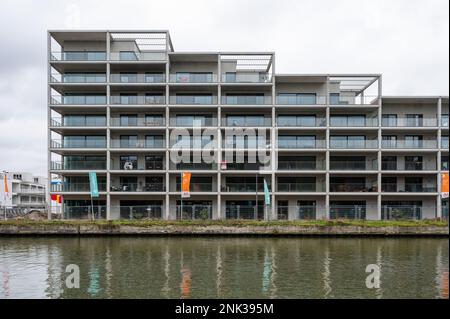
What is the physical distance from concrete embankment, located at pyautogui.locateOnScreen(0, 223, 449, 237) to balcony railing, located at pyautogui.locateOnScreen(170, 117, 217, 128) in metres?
14.3

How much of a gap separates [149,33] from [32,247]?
85.5 ft

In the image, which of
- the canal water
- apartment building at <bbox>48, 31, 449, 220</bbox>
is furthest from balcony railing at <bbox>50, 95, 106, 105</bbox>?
the canal water

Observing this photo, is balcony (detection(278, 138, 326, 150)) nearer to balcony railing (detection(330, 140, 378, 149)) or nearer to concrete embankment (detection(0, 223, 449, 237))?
balcony railing (detection(330, 140, 378, 149))

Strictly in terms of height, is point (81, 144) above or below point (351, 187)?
above

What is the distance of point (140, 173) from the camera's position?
41.3 meters

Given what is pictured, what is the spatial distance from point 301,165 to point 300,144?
2.51m

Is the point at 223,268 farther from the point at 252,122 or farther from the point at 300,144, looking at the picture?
the point at 300,144

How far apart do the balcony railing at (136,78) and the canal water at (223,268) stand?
20.5 meters

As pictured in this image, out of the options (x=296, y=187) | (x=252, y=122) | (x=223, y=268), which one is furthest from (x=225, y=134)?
(x=223, y=268)

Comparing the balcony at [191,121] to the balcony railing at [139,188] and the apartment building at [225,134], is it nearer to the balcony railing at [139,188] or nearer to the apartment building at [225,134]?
the apartment building at [225,134]

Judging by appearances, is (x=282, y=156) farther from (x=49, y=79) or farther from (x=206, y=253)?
(x=49, y=79)

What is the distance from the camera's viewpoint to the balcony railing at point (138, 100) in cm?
4116

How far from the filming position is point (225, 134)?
1644 inches

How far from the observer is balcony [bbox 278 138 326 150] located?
4097 cm
